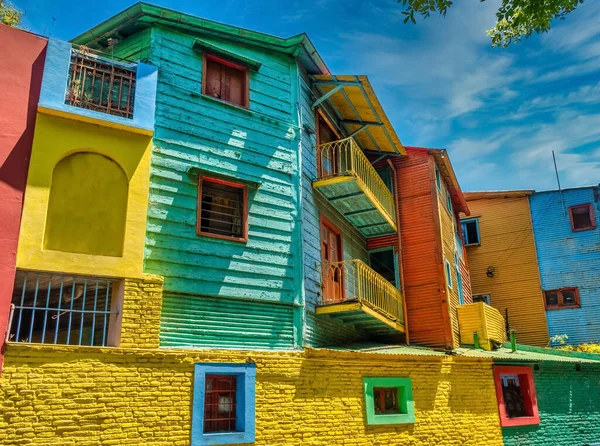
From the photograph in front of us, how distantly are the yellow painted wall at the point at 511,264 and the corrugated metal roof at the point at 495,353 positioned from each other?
637 centimetres

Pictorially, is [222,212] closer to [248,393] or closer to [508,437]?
[248,393]

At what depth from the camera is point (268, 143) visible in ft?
41.4

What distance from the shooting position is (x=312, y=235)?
13.3m

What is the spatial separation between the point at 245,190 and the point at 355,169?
385cm

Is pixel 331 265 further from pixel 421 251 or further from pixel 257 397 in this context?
pixel 421 251

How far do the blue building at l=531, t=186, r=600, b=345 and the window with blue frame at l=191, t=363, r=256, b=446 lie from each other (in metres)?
17.6

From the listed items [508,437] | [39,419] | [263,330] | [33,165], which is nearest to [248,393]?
[263,330]

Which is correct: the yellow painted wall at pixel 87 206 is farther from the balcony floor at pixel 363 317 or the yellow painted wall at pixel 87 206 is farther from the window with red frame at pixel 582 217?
the window with red frame at pixel 582 217

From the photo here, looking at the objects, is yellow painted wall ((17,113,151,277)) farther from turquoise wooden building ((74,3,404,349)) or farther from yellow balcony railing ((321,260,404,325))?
yellow balcony railing ((321,260,404,325))

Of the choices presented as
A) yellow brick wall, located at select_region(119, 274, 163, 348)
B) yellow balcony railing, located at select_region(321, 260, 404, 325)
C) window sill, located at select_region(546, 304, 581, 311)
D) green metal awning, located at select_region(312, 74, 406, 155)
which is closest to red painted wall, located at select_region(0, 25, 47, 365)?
yellow brick wall, located at select_region(119, 274, 163, 348)

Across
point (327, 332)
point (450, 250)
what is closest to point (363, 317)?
point (327, 332)

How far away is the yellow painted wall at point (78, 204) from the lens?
8.80 m

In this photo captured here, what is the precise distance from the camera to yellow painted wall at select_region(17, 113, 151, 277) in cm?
880

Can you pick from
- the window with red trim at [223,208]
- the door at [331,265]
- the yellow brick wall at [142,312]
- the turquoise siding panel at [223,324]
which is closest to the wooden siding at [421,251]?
the door at [331,265]
